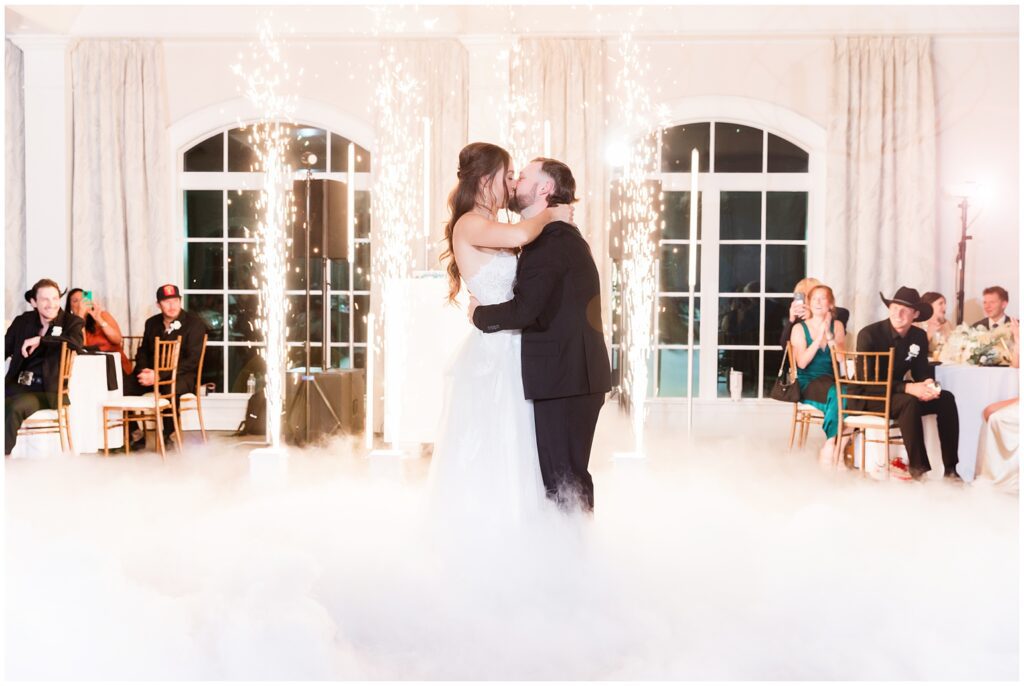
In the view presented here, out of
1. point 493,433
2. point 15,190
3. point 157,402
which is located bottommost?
point 157,402

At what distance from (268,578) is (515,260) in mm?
1338

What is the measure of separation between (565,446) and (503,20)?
4936mm

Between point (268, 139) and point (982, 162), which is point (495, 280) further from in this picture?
point (982, 162)

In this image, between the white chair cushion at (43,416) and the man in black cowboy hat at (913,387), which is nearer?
the man in black cowboy hat at (913,387)

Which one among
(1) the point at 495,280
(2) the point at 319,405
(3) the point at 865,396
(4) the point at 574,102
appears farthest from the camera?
(4) the point at 574,102

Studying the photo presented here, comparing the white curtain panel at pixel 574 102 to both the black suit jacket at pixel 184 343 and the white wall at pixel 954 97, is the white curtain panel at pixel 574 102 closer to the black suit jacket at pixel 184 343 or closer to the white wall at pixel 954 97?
the white wall at pixel 954 97

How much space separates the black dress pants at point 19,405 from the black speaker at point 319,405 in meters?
1.38

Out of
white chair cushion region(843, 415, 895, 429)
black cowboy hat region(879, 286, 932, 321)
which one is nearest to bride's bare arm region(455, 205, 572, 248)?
white chair cushion region(843, 415, 895, 429)

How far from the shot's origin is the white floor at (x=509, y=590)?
7.56ft

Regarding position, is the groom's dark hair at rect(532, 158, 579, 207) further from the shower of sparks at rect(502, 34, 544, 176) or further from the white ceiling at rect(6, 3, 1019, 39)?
the white ceiling at rect(6, 3, 1019, 39)

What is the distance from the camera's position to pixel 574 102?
686 cm

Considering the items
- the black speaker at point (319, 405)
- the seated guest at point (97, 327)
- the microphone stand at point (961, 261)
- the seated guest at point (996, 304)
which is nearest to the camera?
the black speaker at point (319, 405)

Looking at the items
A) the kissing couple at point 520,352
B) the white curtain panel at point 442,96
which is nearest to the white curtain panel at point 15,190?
the white curtain panel at point 442,96

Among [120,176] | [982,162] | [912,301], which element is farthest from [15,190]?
[982,162]
